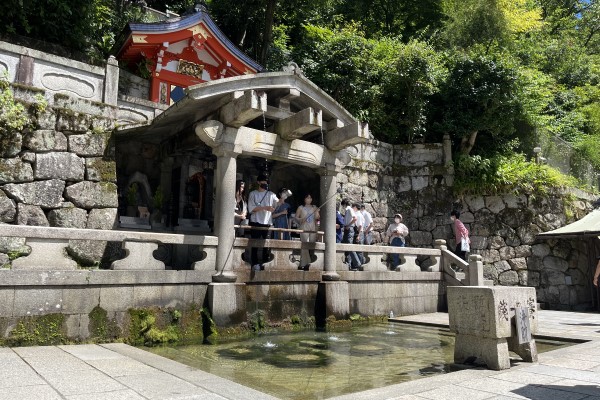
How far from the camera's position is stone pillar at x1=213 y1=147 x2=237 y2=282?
873cm

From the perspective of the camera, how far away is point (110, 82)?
11.5m

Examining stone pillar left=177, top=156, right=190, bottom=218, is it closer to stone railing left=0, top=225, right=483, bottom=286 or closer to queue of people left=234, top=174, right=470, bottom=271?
queue of people left=234, top=174, right=470, bottom=271

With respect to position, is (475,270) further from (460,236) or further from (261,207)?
(261,207)

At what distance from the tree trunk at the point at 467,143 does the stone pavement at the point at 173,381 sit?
12.4m

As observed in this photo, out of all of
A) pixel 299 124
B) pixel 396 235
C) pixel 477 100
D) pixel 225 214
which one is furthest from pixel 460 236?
pixel 225 214

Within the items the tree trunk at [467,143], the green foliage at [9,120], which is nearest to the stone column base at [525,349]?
the green foliage at [9,120]

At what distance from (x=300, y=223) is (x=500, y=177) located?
9400mm

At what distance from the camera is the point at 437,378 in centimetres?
507

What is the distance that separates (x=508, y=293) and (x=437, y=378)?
5.71 ft

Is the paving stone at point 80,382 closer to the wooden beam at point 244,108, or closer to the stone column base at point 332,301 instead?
the wooden beam at point 244,108

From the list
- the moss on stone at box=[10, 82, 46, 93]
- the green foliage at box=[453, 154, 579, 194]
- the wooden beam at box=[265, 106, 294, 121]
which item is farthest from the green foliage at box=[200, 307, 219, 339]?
the green foliage at box=[453, 154, 579, 194]

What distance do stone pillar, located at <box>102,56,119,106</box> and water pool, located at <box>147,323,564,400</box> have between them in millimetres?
6925

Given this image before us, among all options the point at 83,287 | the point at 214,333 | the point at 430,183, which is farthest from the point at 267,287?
the point at 430,183

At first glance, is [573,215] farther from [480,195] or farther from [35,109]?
[35,109]
